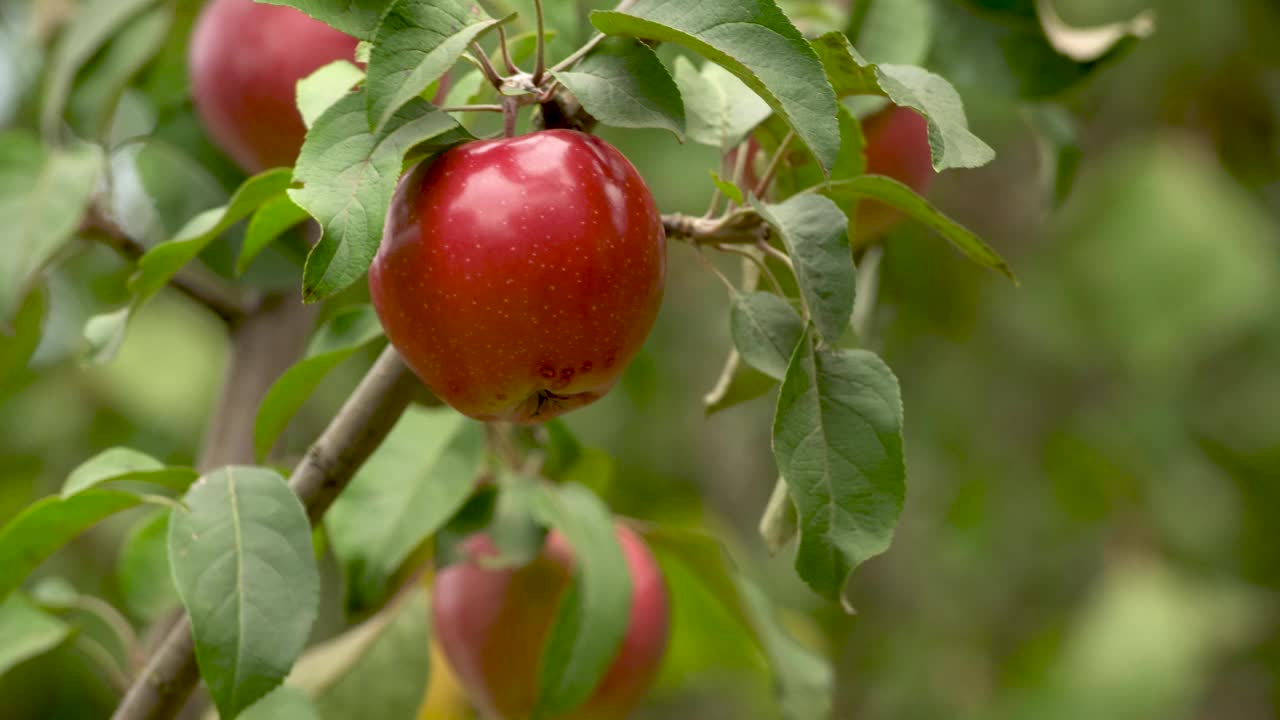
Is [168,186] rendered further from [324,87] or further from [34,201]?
[324,87]

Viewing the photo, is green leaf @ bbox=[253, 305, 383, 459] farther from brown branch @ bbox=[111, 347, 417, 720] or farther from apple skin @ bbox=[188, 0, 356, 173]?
apple skin @ bbox=[188, 0, 356, 173]

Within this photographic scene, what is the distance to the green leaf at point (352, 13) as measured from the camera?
0.47 meters

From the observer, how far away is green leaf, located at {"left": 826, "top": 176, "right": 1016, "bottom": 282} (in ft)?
1.79

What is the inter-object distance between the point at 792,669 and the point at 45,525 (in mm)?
417

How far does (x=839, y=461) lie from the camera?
484mm

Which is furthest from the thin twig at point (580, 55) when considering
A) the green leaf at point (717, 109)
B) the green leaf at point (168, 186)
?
the green leaf at point (168, 186)

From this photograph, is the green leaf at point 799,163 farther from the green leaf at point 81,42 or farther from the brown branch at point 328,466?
the green leaf at point 81,42

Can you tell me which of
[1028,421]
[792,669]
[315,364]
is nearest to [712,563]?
[792,669]

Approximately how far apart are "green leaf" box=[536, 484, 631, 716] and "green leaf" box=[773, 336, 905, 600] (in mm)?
266

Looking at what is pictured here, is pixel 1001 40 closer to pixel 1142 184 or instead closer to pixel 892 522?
pixel 892 522

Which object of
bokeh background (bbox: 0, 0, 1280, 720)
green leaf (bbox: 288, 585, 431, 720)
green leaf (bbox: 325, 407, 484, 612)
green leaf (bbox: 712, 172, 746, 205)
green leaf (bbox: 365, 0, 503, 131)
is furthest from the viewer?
bokeh background (bbox: 0, 0, 1280, 720)

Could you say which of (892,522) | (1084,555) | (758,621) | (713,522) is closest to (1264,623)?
(1084,555)

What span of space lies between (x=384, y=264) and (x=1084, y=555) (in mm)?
2161

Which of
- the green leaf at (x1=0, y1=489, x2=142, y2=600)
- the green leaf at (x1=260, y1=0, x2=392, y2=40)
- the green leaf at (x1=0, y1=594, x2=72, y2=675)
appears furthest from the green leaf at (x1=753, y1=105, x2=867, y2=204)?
the green leaf at (x1=0, y1=594, x2=72, y2=675)
